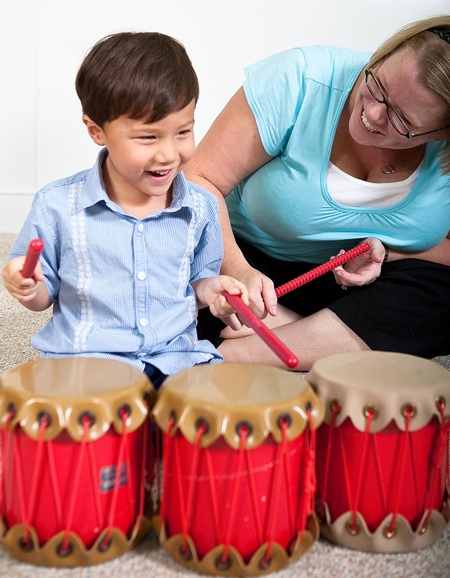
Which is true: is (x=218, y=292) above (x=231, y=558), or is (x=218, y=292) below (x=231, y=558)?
above

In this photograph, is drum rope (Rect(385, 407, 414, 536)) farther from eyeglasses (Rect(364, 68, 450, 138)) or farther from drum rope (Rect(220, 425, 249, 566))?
eyeglasses (Rect(364, 68, 450, 138))

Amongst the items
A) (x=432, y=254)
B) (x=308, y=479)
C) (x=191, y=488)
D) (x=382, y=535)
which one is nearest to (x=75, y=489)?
(x=191, y=488)

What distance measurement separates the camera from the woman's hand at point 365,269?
1.61m

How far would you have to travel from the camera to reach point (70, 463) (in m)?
0.97

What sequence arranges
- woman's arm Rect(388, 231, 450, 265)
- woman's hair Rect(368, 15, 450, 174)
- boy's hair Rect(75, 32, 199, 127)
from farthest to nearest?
1. woman's arm Rect(388, 231, 450, 265)
2. woman's hair Rect(368, 15, 450, 174)
3. boy's hair Rect(75, 32, 199, 127)

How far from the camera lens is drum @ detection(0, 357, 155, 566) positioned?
956 mm

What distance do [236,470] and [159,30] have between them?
6.72 feet

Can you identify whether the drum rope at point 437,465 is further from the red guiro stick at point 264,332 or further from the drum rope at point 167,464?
the drum rope at point 167,464

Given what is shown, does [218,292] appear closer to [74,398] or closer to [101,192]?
[101,192]

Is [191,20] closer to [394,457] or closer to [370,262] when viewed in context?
[370,262]

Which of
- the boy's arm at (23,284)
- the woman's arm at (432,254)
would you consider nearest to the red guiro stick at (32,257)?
the boy's arm at (23,284)

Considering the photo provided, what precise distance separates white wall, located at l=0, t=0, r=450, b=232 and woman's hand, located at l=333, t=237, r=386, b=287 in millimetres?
1275

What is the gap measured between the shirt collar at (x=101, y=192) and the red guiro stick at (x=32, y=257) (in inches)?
7.1

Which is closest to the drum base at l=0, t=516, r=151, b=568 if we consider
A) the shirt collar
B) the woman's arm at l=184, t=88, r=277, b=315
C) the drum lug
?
the drum lug
